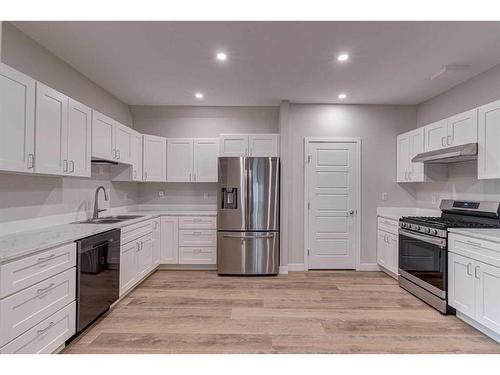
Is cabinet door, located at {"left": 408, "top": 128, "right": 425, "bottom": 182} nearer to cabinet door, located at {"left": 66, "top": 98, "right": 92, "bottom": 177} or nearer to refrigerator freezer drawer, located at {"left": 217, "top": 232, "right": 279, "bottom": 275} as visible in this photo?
refrigerator freezer drawer, located at {"left": 217, "top": 232, "right": 279, "bottom": 275}

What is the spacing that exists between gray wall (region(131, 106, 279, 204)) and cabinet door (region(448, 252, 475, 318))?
3.02 metres

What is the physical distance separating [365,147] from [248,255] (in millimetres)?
2487

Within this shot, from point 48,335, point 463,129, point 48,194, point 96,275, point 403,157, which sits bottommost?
point 48,335

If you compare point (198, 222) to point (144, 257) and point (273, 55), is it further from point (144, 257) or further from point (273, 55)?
point (273, 55)

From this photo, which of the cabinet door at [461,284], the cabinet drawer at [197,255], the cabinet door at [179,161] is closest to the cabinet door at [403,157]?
the cabinet door at [461,284]

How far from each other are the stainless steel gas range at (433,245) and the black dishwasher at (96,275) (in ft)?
10.8

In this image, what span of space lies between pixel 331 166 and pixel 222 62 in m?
2.35

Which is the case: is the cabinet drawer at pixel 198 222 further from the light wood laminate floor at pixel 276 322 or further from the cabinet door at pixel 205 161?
the light wood laminate floor at pixel 276 322

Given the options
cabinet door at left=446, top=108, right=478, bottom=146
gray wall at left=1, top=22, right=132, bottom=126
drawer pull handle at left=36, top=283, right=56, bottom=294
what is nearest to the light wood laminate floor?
drawer pull handle at left=36, top=283, right=56, bottom=294

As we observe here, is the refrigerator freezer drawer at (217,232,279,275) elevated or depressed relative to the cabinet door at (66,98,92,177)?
depressed

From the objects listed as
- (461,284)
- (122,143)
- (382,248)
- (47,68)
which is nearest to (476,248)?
(461,284)

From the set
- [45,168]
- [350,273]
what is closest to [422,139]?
[350,273]

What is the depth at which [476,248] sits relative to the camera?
8.07 feet

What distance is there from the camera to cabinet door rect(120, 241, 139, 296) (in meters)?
3.07
